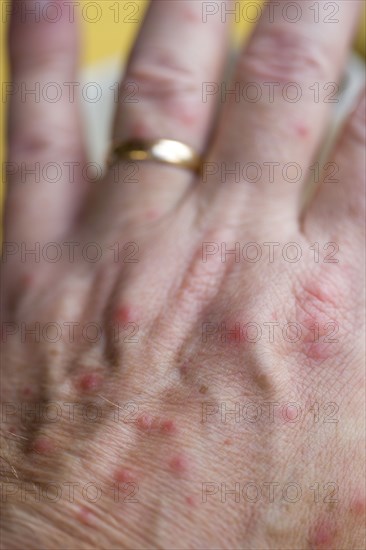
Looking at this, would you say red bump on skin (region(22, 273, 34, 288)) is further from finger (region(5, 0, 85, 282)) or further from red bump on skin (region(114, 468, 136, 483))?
red bump on skin (region(114, 468, 136, 483))

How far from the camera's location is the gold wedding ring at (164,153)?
0.57 m

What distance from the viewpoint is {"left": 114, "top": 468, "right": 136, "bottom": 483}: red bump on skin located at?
422 millimetres

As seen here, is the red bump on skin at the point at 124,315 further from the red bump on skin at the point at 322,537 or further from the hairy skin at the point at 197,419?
the red bump on skin at the point at 322,537

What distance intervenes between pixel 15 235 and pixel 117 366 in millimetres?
187

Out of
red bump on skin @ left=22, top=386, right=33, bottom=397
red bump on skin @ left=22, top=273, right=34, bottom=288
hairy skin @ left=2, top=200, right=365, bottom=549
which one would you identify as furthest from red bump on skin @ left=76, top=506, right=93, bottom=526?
red bump on skin @ left=22, top=273, right=34, bottom=288

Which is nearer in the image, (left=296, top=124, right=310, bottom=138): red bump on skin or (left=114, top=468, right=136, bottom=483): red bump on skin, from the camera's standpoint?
(left=114, top=468, right=136, bottom=483): red bump on skin

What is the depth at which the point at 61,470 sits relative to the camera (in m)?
0.43

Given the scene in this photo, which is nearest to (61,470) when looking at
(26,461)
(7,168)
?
(26,461)

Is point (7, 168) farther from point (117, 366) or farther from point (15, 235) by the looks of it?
point (117, 366)

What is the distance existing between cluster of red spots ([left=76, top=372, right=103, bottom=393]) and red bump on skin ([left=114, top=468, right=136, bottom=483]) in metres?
0.06

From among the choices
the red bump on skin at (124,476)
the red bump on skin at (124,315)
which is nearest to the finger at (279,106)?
the red bump on skin at (124,315)

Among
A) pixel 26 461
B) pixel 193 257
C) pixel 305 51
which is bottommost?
pixel 26 461

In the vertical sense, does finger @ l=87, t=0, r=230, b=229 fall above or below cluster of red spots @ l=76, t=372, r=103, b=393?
above

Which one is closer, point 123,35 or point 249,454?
point 249,454
